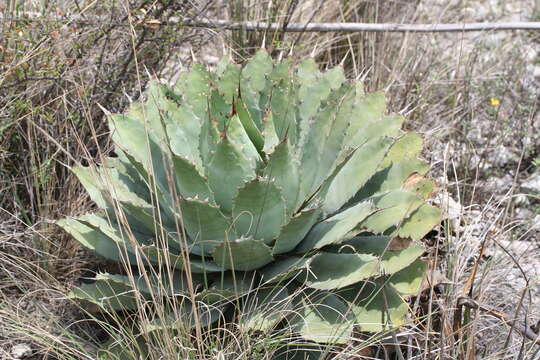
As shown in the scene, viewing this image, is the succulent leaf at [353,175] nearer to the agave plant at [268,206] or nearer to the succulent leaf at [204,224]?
the agave plant at [268,206]

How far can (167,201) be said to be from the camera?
2.04 meters

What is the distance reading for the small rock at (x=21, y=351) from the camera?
2111 mm

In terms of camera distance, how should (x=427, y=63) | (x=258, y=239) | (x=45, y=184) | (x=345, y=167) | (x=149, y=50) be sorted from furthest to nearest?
(x=427, y=63) → (x=149, y=50) → (x=45, y=184) → (x=345, y=167) → (x=258, y=239)

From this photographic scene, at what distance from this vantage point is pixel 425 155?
122 inches

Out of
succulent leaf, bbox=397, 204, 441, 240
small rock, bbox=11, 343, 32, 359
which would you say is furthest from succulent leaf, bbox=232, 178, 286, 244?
small rock, bbox=11, 343, 32, 359

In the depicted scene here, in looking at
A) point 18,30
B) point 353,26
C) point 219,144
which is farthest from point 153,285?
point 353,26

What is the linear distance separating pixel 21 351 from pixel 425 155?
1.91 meters

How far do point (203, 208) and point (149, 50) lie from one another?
1281 millimetres

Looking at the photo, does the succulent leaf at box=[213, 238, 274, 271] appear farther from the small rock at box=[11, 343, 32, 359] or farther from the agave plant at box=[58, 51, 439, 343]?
the small rock at box=[11, 343, 32, 359]

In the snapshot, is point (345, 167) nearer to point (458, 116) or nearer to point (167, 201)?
point (167, 201)

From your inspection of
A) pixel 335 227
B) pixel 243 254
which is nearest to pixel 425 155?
pixel 335 227

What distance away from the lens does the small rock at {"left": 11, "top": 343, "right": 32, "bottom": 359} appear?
2.11m

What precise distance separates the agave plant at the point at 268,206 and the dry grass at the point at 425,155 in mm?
112

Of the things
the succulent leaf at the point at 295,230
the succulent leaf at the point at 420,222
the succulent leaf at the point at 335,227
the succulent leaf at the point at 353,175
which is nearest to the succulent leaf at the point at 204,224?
the succulent leaf at the point at 295,230
